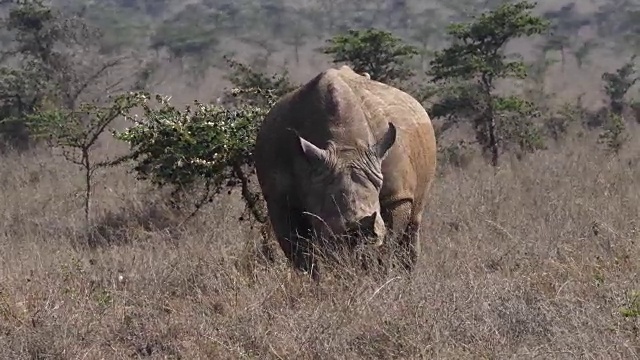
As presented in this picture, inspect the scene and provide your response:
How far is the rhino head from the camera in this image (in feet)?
18.3

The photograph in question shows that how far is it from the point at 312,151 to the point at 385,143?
0.56m

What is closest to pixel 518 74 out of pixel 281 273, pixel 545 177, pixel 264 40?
pixel 545 177

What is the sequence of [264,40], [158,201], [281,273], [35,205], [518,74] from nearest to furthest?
[281,273]
[158,201]
[35,205]
[518,74]
[264,40]

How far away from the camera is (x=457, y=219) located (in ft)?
28.7

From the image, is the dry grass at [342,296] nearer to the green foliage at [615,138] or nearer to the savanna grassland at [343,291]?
the savanna grassland at [343,291]

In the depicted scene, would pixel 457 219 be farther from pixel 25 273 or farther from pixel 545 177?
pixel 25 273

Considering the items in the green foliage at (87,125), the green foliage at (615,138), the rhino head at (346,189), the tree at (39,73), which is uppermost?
the rhino head at (346,189)

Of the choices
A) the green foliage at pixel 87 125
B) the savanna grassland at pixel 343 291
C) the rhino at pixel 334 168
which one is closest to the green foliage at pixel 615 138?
the savanna grassland at pixel 343 291

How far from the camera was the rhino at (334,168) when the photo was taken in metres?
5.68

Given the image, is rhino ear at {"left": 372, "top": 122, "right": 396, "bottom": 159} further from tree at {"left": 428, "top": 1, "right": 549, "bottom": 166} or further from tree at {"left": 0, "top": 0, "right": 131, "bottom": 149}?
tree at {"left": 0, "top": 0, "right": 131, "bottom": 149}

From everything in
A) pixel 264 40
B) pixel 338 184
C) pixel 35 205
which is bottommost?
pixel 264 40

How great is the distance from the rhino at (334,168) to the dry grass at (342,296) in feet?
1.06

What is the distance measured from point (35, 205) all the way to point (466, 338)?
7.98 metres

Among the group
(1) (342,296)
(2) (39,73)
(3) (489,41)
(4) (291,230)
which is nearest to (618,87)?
(3) (489,41)
